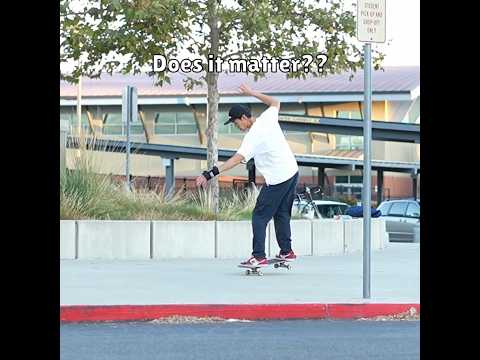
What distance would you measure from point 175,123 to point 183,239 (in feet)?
130

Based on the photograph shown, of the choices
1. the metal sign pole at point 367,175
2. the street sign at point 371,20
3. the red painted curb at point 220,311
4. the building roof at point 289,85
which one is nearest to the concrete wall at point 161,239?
the red painted curb at point 220,311

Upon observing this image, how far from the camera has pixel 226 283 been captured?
11844 millimetres

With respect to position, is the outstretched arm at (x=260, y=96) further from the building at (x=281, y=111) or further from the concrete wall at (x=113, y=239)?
the building at (x=281, y=111)

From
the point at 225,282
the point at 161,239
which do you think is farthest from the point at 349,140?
the point at 225,282

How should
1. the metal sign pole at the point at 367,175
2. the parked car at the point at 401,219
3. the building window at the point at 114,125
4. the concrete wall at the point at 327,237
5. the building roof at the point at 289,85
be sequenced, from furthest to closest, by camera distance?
the building window at the point at 114,125 < the building roof at the point at 289,85 < the parked car at the point at 401,219 < the concrete wall at the point at 327,237 < the metal sign pole at the point at 367,175

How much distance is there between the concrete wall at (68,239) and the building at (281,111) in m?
33.5

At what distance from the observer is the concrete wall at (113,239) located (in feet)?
49.0

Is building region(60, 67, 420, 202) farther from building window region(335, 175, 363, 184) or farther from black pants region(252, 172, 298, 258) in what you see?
black pants region(252, 172, 298, 258)

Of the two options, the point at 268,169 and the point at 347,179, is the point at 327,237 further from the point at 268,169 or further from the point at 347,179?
the point at 347,179

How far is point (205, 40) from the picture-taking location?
22094mm

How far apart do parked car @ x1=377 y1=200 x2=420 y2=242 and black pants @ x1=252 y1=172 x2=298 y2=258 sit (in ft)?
49.4

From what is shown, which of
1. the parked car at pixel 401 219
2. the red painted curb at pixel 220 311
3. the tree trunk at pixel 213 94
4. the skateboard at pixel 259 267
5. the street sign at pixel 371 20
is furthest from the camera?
the parked car at pixel 401 219
